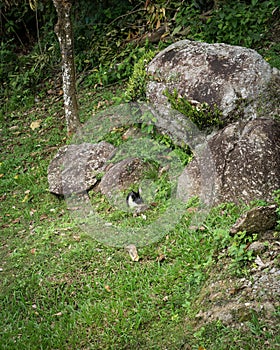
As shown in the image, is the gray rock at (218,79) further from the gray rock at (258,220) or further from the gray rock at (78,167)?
the gray rock at (258,220)

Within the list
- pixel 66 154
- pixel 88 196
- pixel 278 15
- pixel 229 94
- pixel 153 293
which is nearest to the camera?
pixel 153 293

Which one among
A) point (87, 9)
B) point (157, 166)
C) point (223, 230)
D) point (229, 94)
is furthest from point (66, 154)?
point (87, 9)

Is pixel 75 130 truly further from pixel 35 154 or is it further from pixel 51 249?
→ pixel 51 249

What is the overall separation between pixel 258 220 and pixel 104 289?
1425 millimetres

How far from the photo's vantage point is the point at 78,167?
6348mm

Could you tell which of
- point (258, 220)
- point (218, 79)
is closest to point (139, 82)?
point (218, 79)

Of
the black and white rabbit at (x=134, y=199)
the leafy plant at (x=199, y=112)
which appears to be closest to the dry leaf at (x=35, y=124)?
the leafy plant at (x=199, y=112)

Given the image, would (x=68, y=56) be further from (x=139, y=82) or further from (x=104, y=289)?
(x=104, y=289)

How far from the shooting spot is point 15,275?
4.95 metres

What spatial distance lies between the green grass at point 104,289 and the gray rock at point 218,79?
136 centimetres

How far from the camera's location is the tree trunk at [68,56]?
21.7 ft

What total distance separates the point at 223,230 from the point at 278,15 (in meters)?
5.06

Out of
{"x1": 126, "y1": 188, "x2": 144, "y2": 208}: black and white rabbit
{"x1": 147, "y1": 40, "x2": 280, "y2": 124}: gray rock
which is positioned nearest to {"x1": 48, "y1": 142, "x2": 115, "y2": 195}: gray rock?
{"x1": 126, "y1": 188, "x2": 144, "y2": 208}: black and white rabbit

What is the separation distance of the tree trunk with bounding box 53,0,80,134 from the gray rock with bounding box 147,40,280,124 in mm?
1078
